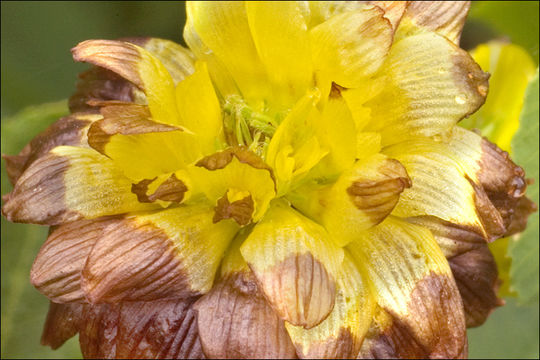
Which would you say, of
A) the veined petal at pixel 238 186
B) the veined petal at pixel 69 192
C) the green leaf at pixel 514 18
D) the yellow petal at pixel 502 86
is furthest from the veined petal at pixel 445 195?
the green leaf at pixel 514 18

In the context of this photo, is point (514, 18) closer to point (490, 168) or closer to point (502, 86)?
point (502, 86)

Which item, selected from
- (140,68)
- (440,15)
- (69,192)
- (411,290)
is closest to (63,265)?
(69,192)

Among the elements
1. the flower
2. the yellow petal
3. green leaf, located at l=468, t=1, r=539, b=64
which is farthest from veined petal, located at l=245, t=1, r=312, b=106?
green leaf, located at l=468, t=1, r=539, b=64

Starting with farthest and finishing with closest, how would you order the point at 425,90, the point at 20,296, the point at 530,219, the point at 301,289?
the point at 20,296, the point at 530,219, the point at 425,90, the point at 301,289

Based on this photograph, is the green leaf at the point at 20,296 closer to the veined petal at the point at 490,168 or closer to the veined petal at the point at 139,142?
the veined petal at the point at 139,142

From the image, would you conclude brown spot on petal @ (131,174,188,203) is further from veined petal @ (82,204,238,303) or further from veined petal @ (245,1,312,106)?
veined petal @ (245,1,312,106)

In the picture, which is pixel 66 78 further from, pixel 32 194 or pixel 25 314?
pixel 32 194
